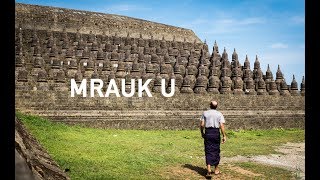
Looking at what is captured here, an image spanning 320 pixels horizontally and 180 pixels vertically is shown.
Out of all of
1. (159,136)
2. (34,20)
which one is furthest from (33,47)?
(159,136)

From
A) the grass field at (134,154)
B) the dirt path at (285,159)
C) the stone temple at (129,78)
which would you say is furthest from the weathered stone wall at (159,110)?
the dirt path at (285,159)

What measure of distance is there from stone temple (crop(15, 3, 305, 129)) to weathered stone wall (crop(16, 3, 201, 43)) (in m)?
0.07

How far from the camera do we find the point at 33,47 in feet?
64.2

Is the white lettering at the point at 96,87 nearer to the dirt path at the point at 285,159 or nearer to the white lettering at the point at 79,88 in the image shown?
the white lettering at the point at 79,88

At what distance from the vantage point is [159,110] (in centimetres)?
1673

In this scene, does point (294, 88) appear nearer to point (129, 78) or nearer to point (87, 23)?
point (129, 78)

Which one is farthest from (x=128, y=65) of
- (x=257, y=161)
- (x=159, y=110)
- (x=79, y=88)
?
(x=257, y=161)

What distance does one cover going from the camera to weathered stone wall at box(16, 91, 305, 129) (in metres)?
14.9

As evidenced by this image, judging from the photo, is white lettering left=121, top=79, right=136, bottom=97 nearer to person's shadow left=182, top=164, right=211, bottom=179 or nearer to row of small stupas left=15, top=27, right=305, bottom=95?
row of small stupas left=15, top=27, right=305, bottom=95

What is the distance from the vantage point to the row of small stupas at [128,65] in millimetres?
16753

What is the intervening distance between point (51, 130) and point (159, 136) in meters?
4.33

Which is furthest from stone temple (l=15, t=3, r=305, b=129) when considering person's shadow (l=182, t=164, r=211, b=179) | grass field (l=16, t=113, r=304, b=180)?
person's shadow (l=182, t=164, r=211, b=179)

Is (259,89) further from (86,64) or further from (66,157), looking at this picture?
(66,157)

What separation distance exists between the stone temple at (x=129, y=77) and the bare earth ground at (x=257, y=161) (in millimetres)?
6475
